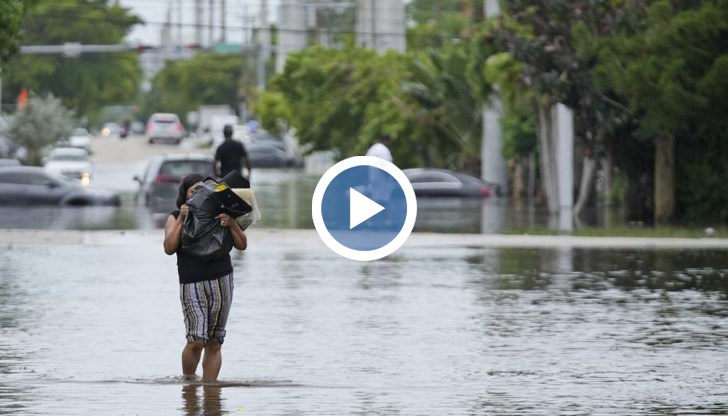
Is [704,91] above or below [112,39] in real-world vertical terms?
below

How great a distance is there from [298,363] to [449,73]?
1511 inches

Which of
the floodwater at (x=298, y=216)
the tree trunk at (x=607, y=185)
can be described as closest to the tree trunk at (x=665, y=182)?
the floodwater at (x=298, y=216)

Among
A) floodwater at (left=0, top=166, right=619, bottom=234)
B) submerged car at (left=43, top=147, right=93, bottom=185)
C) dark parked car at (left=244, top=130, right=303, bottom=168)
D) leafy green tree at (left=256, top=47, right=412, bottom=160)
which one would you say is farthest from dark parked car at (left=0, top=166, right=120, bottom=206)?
dark parked car at (left=244, top=130, right=303, bottom=168)

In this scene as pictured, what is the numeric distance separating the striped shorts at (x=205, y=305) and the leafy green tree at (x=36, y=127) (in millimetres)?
51404

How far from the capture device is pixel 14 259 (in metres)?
23.7

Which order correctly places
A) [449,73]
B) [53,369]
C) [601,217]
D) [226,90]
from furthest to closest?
[226,90], [449,73], [601,217], [53,369]

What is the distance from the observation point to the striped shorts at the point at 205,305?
11.8 m

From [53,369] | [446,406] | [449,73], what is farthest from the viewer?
[449,73]

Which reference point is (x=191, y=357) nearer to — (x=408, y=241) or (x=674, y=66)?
(x=408, y=241)

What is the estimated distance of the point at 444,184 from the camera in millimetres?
47219

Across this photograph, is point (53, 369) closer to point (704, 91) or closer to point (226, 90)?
point (704, 91)

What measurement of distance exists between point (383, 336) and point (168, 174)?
2390cm

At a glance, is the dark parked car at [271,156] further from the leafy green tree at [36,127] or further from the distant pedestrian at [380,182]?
the distant pedestrian at [380,182]

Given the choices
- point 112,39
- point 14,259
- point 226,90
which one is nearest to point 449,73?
point 14,259
